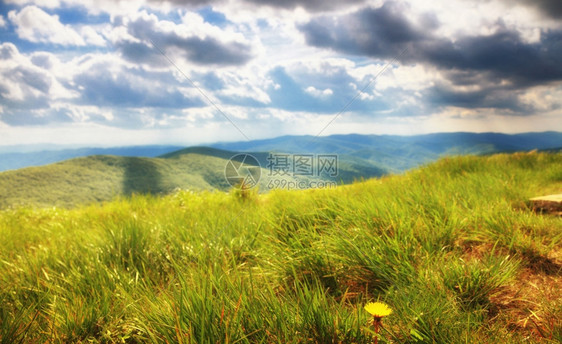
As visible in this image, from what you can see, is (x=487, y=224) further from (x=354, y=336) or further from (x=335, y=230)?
(x=354, y=336)

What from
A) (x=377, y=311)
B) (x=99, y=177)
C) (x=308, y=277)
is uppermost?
(x=377, y=311)

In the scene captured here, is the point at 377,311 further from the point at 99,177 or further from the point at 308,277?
the point at 99,177

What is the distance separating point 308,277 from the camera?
124 inches

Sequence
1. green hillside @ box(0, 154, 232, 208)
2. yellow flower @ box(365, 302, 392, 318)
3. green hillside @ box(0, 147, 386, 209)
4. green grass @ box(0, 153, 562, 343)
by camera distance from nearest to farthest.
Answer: yellow flower @ box(365, 302, 392, 318), green grass @ box(0, 153, 562, 343), green hillside @ box(0, 147, 386, 209), green hillside @ box(0, 154, 232, 208)

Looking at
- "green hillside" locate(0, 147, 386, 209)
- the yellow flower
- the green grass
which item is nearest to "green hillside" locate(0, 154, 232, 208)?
"green hillside" locate(0, 147, 386, 209)

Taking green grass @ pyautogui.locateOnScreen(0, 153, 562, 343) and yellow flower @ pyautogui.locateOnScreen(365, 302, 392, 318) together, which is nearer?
yellow flower @ pyautogui.locateOnScreen(365, 302, 392, 318)

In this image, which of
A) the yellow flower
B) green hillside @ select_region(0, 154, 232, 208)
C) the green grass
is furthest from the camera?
green hillside @ select_region(0, 154, 232, 208)

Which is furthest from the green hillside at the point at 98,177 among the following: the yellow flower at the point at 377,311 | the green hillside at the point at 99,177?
the yellow flower at the point at 377,311

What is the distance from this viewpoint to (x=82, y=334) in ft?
8.87

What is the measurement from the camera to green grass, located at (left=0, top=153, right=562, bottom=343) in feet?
7.32

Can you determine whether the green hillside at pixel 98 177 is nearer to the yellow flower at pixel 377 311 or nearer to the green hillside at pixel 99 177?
the green hillside at pixel 99 177

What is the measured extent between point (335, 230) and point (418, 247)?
2.91 feet

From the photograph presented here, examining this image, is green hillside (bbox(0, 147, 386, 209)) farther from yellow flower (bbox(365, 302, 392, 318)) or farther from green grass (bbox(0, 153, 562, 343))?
yellow flower (bbox(365, 302, 392, 318))

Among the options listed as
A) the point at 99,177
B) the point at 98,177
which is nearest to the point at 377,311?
the point at 99,177
